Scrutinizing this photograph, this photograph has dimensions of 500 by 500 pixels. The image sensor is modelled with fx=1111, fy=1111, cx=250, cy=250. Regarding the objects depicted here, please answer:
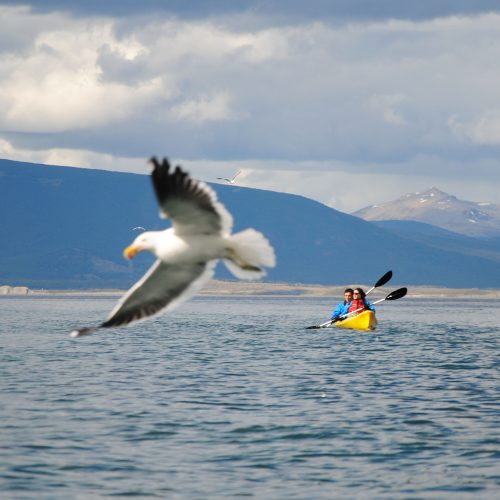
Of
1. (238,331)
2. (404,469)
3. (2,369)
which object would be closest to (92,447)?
(404,469)

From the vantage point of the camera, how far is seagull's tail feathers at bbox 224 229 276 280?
13.0m

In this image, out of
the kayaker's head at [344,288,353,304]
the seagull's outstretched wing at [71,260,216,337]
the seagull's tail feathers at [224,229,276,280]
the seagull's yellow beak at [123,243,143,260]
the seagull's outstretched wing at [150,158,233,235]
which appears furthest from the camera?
the kayaker's head at [344,288,353,304]

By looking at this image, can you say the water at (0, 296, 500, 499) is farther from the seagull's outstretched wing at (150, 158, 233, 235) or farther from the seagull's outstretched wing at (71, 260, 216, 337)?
the seagull's outstretched wing at (150, 158, 233, 235)

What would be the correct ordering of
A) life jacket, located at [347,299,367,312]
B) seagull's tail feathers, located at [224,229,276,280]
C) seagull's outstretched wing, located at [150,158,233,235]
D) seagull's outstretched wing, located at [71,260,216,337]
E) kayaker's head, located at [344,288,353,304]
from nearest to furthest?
seagull's outstretched wing, located at [150,158,233,235] → seagull's tail feathers, located at [224,229,276,280] → seagull's outstretched wing, located at [71,260,216,337] → kayaker's head, located at [344,288,353,304] → life jacket, located at [347,299,367,312]

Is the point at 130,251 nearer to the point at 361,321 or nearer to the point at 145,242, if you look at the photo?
the point at 145,242

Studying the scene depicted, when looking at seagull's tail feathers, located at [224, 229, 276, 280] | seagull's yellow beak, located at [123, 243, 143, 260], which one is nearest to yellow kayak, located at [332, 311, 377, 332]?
seagull's tail feathers, located at [224, 229, 276, 280]

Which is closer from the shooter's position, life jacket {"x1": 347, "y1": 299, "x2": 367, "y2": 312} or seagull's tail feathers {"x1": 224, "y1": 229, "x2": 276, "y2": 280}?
seagull's tail feathers {"x1": 224, "y1": 229, "x2": 276, "y2": 280}

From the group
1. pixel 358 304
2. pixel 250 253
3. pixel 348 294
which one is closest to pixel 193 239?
pixel 250 253

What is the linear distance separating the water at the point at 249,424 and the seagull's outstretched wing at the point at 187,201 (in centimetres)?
957

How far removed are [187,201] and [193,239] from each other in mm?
786

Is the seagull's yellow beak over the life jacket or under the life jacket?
over

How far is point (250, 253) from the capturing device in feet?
43.0

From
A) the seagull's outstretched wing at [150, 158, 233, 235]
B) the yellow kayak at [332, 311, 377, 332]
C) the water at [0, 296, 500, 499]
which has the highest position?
the seagull's outstretched wing at [150, 158, 233, 235]

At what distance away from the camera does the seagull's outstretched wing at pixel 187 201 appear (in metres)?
12.5
